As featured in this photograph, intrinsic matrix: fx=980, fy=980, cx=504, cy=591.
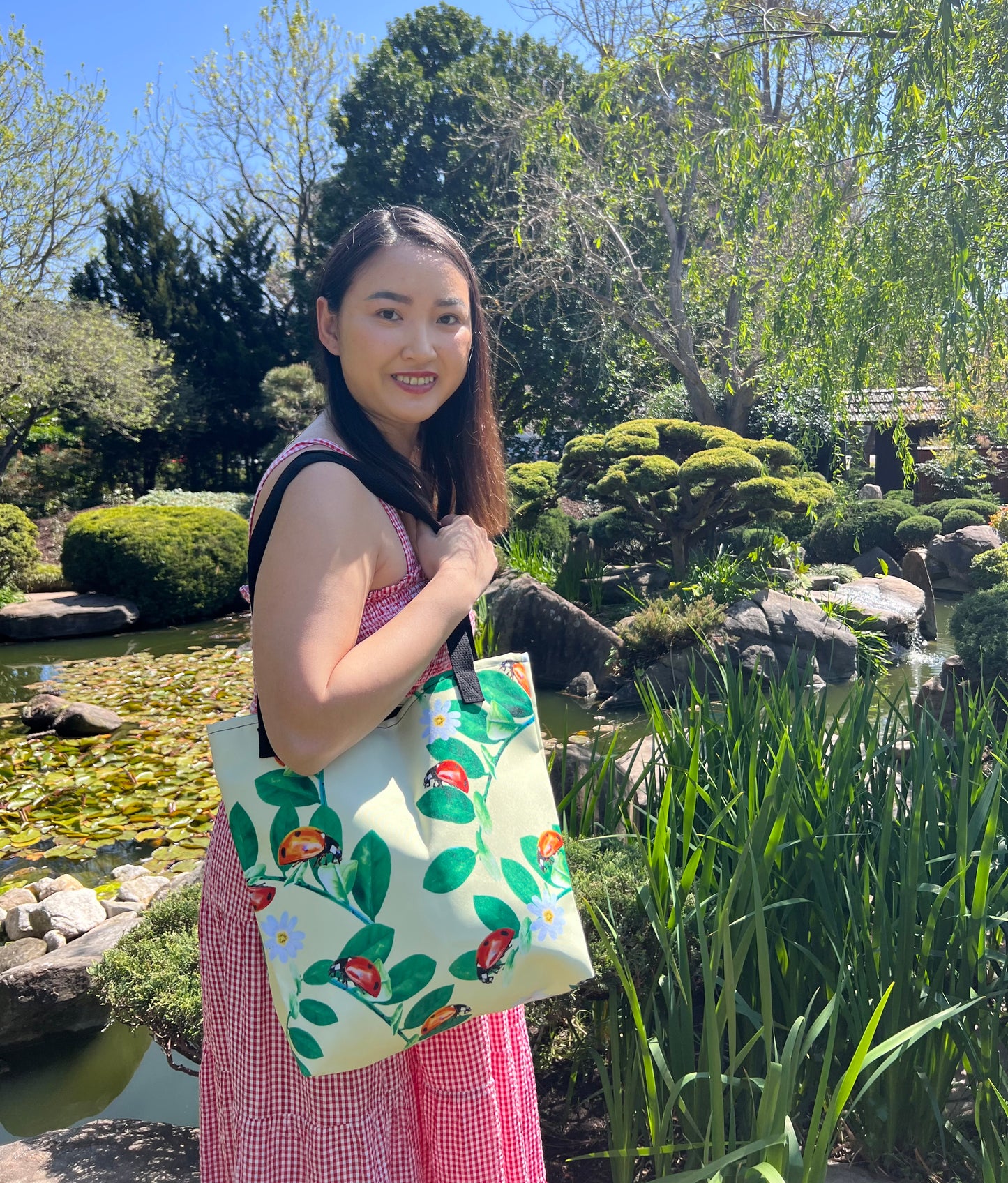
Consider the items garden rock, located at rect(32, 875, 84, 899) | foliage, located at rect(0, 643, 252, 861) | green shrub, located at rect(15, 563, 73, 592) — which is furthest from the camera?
green shrub, located at rect(15, 563, 73, 592)

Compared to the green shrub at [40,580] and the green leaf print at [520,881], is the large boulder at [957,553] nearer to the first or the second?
the green shrub at [40,580]

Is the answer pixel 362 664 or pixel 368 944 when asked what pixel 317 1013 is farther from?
pixel 362 664

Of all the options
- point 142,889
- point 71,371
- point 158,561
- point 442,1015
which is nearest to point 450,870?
point 442,1015

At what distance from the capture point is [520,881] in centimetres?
105

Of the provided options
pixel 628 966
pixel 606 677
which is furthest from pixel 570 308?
pixel 628 966

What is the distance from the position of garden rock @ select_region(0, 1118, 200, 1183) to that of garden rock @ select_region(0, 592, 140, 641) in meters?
8.61

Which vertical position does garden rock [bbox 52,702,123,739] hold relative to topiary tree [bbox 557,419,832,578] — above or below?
below

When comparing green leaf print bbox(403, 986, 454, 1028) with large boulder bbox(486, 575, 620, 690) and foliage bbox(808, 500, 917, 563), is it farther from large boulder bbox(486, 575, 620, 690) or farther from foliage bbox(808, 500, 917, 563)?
foliage bbox(808, 500, 917, 563)

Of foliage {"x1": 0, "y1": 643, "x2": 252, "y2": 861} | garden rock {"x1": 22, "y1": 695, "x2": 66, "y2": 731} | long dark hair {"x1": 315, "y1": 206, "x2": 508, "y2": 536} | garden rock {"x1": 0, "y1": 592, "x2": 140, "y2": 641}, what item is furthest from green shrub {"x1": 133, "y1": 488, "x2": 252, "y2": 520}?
long dark hair {"x1": 315, "y1": 206, "x2": 508, "y2": 536}

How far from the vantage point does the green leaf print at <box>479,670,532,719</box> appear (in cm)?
111

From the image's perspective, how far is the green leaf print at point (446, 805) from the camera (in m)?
1.02

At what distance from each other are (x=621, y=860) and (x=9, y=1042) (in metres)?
2.06

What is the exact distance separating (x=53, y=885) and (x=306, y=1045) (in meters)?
3.46

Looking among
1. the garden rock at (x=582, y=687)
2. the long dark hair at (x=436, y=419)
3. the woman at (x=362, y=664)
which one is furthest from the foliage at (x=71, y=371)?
the woman at (x=362, y=664)
